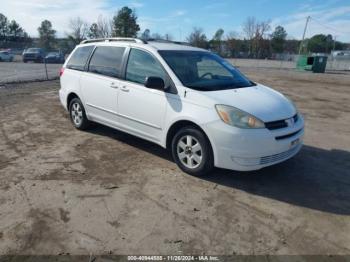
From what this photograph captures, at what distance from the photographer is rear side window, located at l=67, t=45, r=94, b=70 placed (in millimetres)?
6117

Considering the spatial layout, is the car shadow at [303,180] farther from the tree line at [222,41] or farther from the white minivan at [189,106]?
the tree line at [222,41]

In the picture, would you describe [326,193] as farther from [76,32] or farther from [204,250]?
[76,32]

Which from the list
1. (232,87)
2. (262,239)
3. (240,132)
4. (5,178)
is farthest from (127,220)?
(232,87)

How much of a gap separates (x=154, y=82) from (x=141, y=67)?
0.70 m

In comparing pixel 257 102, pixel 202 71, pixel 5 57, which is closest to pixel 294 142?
pixel 257 102

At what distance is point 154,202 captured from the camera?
3.76 metres

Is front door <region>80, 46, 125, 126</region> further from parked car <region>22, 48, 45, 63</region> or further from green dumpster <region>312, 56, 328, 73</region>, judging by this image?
parked car <region>22, 48, 45, 63</region>

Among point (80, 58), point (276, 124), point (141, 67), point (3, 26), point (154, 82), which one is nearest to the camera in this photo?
point (276, 124)

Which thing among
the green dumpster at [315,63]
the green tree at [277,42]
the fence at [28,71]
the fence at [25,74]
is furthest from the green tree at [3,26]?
the green dumpster at [315,63]

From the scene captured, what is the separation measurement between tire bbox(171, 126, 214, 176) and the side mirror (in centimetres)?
72

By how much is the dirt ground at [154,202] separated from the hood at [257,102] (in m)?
0.97

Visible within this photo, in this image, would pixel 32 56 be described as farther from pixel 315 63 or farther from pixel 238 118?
pixel 238 118

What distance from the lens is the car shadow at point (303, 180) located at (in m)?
3.89

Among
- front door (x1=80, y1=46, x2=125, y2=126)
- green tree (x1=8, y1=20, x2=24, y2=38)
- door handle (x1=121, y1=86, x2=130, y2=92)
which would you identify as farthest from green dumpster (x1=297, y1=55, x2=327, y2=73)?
green tree (x1=8, y1=20, x2=24, y2=38)
